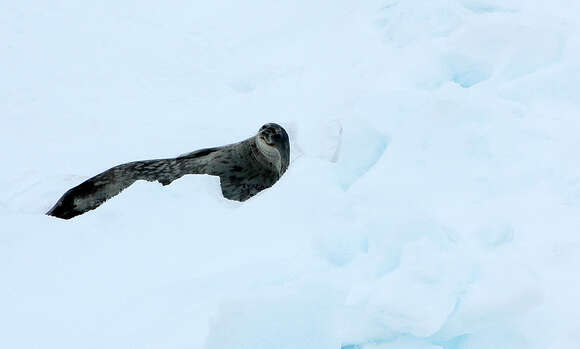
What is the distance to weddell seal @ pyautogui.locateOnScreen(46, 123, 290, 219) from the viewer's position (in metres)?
4.55

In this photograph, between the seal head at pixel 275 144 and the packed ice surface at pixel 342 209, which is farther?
the seal head at pixel 275 144

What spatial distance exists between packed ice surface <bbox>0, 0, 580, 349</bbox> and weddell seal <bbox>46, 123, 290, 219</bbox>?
0.25 meters

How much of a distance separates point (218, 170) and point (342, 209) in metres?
2.19

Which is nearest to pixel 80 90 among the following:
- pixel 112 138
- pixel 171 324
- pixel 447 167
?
pixel 112 138

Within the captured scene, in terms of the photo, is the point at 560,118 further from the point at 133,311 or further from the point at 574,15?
the point at 133,311

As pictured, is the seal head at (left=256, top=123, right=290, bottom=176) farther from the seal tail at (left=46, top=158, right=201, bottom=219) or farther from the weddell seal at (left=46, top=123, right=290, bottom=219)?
the seal tail at (left=46, top=158, right=201, bottom=219)

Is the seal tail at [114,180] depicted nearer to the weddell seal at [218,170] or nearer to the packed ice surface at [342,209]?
the weddell seal at [218,170]

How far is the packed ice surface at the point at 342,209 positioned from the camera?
7.13 ft

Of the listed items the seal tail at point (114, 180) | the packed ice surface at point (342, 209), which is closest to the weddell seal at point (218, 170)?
the seal tail at point (114, 180)

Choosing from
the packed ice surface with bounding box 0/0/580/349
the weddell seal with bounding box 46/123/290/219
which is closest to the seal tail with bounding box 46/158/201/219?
the weddell seal with bounding box 46/123/290/219

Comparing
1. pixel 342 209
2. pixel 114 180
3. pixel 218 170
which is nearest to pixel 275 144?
pixel 218 170

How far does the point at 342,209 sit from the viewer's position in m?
2.75

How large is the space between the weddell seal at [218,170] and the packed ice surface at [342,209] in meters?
0.25

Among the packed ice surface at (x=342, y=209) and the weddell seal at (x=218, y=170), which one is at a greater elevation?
the packed ice surface at (x=342, y=209)
